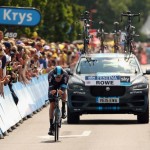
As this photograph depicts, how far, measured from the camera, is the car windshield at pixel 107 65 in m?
24.7

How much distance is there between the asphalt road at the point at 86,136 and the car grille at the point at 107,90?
0.69m

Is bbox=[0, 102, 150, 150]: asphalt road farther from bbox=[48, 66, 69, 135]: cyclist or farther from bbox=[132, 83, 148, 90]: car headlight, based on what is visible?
bbox=[132, 83, 148, 90]: car headlight

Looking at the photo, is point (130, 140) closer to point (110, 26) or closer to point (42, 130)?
point (42, 130)

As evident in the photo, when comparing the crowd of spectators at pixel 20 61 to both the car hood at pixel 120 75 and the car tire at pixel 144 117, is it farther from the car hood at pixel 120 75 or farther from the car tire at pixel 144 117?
the car tire at pixel 144 117

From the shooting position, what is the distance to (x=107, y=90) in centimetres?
2377

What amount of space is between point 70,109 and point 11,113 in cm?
164

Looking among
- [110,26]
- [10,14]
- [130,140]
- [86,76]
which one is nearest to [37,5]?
[10,14]

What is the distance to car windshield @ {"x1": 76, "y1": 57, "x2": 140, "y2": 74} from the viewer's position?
24.7 metres

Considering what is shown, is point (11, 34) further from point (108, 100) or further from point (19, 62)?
point (108, 100)

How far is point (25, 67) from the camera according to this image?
28.5 meters

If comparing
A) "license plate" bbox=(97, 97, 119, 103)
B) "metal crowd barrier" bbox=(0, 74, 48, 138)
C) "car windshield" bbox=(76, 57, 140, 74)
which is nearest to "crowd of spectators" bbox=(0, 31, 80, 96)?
"metal crowd barrier" bbox=(0, 74, 48, 138)

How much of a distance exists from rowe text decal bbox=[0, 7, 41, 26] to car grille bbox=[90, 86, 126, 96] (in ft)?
19.7

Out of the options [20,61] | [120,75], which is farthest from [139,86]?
[20,61]

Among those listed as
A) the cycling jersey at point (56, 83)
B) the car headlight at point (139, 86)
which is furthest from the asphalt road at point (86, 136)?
the cycling jersey at point (56, 83)
